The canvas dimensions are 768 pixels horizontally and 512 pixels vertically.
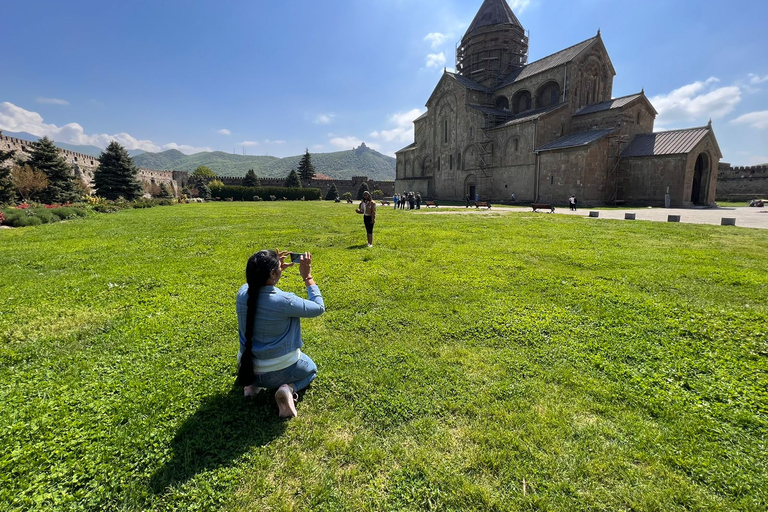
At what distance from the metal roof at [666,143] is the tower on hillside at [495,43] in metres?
18.3

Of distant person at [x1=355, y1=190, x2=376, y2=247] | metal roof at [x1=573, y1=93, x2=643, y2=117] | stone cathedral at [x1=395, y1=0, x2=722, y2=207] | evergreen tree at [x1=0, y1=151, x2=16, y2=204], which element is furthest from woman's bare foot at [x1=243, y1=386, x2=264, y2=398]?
metal roof at [x1=573, y1=93, x2=643, y2=117]

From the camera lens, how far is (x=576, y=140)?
31.1 meters

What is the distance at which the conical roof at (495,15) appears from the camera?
41.4 meters

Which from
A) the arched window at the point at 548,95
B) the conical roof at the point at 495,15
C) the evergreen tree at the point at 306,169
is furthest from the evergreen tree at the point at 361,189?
the arched window at the point at 548,95

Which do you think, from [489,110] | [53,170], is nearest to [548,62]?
[489,110]

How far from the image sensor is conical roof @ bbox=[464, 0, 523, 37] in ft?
136

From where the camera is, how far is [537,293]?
6.10 meters

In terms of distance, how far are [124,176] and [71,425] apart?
39.9 meters

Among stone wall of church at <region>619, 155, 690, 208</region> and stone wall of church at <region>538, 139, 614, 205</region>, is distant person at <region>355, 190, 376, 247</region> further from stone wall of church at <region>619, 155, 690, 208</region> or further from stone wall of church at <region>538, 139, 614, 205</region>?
stone wall of church at <region>619, 155, 690, 208</region>

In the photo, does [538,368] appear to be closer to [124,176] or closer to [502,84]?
[124,176]

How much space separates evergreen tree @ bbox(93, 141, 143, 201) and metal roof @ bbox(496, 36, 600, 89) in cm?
4187

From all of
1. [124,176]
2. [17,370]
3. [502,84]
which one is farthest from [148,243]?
[502,84]

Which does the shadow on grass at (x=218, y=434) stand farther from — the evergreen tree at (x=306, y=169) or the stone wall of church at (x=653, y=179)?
the evergreen tree at (x=306, y=169)

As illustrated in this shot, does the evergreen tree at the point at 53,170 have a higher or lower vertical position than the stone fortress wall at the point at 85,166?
lower
